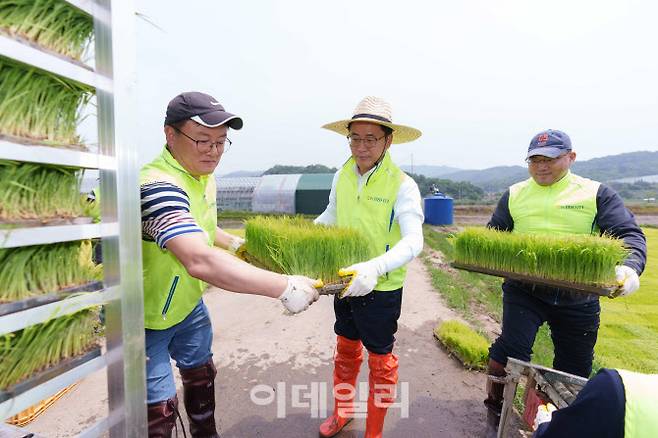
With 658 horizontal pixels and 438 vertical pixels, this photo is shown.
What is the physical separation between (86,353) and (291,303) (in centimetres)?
89

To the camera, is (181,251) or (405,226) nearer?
(181,251)

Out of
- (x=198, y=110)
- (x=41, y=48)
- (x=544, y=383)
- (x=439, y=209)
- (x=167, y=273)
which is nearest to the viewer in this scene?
(x=41, y=48)

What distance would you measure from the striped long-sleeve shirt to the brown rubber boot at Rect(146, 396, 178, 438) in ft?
3.05

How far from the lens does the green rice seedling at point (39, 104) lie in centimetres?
101

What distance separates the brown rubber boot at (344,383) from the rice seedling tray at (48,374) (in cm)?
198

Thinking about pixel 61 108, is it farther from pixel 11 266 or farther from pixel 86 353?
pixel 86 353

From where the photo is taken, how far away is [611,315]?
5.88 meters

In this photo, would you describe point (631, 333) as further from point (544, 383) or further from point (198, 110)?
point (198, 110)

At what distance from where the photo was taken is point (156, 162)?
197 cm

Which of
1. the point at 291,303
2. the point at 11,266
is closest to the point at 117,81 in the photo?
the point at 11,266

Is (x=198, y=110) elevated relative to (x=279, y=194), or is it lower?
elevated

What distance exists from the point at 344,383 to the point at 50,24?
2944mm

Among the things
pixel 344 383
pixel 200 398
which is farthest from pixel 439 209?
pixel 200 398

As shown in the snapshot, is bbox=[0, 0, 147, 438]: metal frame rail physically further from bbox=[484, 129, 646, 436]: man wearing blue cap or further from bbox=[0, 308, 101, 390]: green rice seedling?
bbox=[484, 129, 646, 436]: man wearing blue cap
